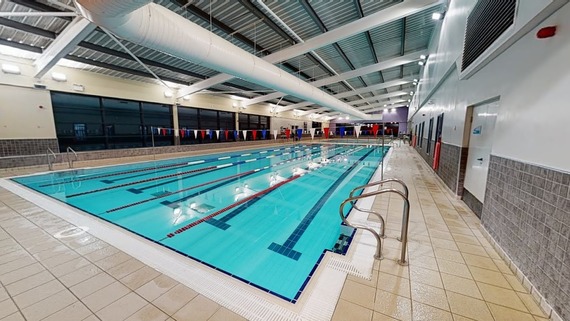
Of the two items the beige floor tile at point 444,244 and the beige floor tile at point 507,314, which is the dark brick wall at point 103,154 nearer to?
the beige floor tile at point 444,244

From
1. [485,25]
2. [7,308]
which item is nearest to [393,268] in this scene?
[7,308]

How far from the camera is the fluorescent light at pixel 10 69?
5227 millimetres

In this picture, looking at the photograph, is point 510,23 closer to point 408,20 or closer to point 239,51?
point 239,51

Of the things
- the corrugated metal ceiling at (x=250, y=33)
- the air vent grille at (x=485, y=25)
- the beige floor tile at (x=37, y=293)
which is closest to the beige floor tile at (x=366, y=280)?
the beige floor tile at (x=37, y=293)

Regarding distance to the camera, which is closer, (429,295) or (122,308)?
(122,308)

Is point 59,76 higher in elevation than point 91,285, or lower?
higher

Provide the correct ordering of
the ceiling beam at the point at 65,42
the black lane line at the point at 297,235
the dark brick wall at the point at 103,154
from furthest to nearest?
1. the dark brick wall at the point at 103,154
2. the ceiling beam at the point at 65,42
3. the black lane line at the point at 297,235

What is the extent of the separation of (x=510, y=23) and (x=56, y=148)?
9981 mm

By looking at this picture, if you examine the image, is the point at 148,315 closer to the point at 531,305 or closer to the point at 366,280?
the point at 366,280

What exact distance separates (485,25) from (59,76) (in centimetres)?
960

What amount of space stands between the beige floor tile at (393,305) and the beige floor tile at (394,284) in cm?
4

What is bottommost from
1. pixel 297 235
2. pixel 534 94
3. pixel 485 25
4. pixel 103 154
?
pixel 297 235

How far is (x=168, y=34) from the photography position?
3.26m

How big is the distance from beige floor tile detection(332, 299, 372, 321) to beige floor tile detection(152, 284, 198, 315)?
930mm
